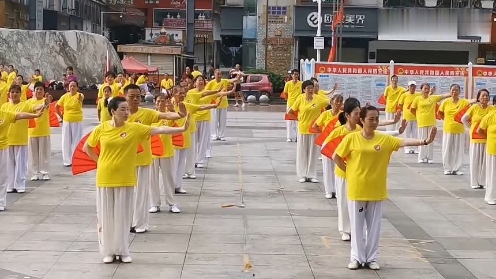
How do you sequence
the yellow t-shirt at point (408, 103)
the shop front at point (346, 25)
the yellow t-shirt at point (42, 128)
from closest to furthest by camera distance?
the yellow t-shirt at point (42, 128), the yellow t-shirt at point (408, 103), the shop front at point (346, 25)

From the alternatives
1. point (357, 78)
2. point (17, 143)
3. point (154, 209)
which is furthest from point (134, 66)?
point (154, 209)

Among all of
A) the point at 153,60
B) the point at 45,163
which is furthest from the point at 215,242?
the point at 153,60

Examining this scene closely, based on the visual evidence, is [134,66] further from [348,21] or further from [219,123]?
[219,123]

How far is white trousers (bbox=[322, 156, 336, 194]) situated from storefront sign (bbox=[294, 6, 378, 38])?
31090 millimetres

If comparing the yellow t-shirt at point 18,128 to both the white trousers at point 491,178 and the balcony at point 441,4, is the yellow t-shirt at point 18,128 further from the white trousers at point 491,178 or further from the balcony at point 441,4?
the balcony at point 441,4

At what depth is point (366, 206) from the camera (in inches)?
341

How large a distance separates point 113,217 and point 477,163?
26.2 ft

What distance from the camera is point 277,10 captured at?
148 ft

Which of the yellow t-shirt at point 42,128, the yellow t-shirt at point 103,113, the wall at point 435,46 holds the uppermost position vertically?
the wall at point 435,46

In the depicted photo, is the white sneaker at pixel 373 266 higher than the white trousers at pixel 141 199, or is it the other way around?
the white trousers at pixel 141 199

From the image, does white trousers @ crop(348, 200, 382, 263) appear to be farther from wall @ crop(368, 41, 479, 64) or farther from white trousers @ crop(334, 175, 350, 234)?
wall @ crop(368, 41, 479, 64)

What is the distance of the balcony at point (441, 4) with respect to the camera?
142ft

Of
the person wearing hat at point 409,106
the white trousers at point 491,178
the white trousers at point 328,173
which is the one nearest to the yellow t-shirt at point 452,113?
the person wearing hat at point 409,106

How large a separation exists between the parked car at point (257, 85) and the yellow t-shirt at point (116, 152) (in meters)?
32.0
